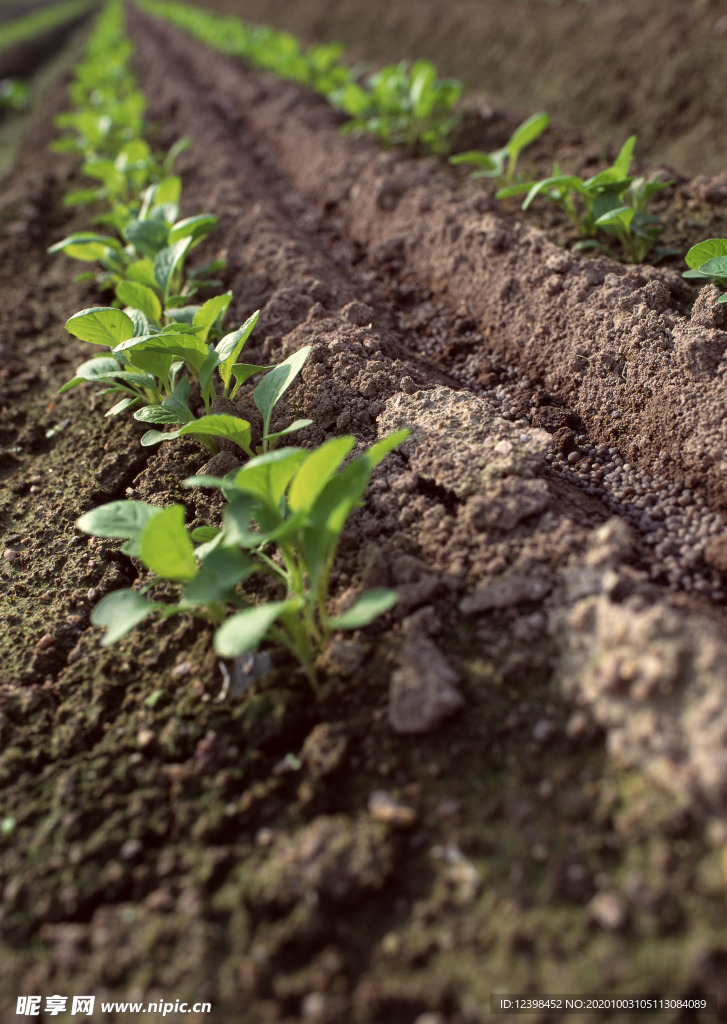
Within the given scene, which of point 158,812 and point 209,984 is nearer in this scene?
point 209,984

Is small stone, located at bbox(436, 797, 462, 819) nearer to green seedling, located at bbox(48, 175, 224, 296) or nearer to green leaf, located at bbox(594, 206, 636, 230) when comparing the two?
green seedling, located at bbox(48, 175, 224, 296)

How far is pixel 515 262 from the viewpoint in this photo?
2.61m

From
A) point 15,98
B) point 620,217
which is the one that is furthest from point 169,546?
point 15,98

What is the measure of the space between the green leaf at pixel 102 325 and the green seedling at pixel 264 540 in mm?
788

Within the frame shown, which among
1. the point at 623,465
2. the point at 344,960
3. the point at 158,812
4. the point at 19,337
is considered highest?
the point at 19,337

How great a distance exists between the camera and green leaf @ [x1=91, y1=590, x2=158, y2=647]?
133 cm

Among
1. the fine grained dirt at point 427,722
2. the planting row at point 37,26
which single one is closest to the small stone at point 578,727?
the fine grained dirt at point 427,722

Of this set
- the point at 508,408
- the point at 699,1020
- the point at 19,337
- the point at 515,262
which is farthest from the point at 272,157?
the point at 699,1020

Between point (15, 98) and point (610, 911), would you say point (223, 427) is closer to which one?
point (610, 911)

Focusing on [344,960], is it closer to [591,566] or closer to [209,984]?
[209,984]

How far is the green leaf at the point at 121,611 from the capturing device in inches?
52.2

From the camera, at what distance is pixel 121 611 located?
1.38m

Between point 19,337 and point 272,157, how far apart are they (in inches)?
106

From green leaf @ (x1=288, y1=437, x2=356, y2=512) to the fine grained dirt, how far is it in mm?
274
